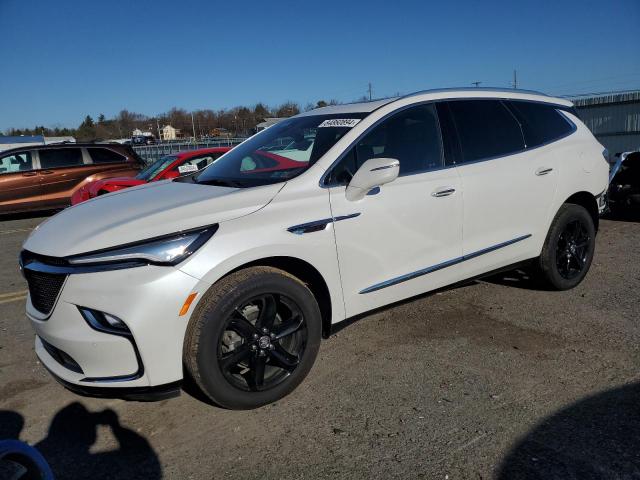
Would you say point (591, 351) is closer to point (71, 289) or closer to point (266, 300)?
point (266, 300)

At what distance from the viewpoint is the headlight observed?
2582mm

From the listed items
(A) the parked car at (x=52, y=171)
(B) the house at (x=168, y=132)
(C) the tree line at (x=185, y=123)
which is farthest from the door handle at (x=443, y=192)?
(B) the house at (x=168, y=132)

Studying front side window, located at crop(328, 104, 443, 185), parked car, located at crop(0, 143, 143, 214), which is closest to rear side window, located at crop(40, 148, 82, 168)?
parked car, located at crop(0, 143, 143, 214)

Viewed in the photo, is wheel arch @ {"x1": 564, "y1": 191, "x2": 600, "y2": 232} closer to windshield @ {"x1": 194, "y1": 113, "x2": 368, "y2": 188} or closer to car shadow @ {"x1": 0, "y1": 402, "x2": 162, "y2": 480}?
windshield @ {"x1": 194, "y1": 113, "x2": 368, "y2": 188}

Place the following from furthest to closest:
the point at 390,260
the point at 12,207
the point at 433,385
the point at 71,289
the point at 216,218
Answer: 1. the point at 12,207
2. the point at 390,260
3. the point at 433,385
4. the point at 216,218
5. the point at 71,289

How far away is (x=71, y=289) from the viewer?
2576 millimetres

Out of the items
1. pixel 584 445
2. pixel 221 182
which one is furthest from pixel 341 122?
pixel 584 445

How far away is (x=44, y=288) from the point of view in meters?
2.75

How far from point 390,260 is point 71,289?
1894 mm

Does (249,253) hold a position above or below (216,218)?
below

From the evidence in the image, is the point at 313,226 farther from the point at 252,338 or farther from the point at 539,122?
the point at 539,122

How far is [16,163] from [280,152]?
10.7m

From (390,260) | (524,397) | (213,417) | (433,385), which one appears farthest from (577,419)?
(213,417)

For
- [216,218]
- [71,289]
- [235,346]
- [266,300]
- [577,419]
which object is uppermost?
[216,218]
